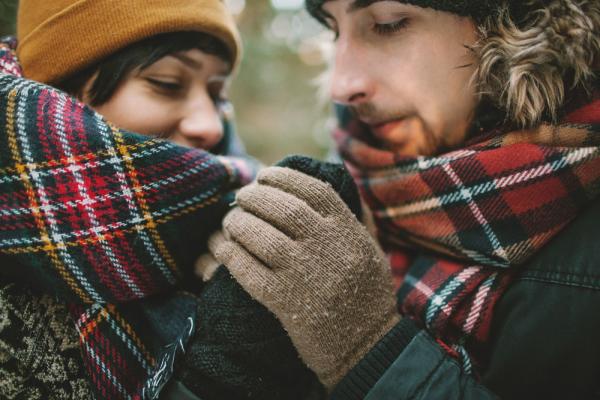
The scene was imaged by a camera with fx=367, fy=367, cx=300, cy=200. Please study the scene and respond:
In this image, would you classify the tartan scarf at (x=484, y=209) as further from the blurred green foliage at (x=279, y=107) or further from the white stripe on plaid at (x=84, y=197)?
the blurred green foliage at (x=279, y=107)

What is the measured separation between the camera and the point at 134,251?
2.69 ft

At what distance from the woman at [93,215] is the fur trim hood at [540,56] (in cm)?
73

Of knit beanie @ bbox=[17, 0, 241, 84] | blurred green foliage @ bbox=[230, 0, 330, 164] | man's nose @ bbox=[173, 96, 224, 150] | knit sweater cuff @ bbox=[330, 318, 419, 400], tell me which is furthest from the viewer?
blurred green foliage @ bbox=[230, 0, 330, 164]

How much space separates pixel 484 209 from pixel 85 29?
1.11 metres

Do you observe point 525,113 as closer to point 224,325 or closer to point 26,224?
point 224,325

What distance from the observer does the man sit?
2.49 ft

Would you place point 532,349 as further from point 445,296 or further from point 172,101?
point 172,101

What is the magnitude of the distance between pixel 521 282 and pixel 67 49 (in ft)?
4.16

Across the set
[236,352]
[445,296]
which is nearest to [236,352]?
[236,352]

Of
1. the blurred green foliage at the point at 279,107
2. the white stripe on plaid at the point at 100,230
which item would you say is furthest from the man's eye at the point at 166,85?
the blurred green foliage at the point at 279,107

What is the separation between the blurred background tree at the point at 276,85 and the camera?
408cm

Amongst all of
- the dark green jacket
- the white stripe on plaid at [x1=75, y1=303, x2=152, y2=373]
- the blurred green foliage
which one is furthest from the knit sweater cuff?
the blurred green foliage

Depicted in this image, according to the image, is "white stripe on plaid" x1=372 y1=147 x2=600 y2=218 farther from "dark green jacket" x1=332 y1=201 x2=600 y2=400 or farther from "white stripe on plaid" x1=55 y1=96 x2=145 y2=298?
"white stripe on plaid" x1=55 y1=96 x2=145 y2=298

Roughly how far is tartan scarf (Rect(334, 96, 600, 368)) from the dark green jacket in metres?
0.04
